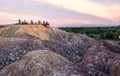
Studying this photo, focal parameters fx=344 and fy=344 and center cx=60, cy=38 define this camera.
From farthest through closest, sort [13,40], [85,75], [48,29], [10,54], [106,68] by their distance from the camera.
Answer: [48,29]
[13,40]
[10,54]
[106,68]
[85,75]

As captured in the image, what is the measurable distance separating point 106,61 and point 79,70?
2144 mm

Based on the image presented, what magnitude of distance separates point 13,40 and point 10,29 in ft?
137

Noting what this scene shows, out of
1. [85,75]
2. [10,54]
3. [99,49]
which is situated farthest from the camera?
[10,54]

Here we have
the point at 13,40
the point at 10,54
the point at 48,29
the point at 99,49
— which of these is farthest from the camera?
the point at 48,29

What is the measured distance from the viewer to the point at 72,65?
17.2 metres

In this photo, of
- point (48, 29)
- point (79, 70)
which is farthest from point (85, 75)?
point (48, 29)

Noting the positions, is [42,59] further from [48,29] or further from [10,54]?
[48,29]

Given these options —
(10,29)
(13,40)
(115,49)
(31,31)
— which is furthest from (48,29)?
(115,49)

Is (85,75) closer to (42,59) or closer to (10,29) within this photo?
(42,59)

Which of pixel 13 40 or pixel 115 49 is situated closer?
pixel 115 49

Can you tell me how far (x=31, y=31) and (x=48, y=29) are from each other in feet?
11.2

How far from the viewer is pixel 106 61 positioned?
1855 centimetres

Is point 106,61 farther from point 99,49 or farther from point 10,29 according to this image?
point 10,29

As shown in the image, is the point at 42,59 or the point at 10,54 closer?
the point at 42,59
